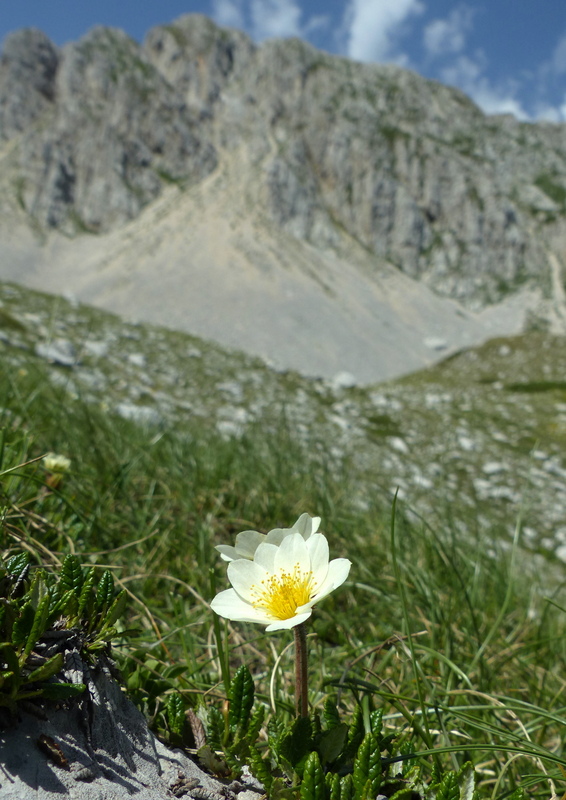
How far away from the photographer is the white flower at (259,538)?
3.90 ft

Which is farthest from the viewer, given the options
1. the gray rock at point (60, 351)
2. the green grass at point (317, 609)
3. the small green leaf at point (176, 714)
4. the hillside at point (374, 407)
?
the gray rock at point (60, 351)

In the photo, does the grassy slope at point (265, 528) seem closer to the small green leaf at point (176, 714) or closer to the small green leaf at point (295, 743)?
the small green leaf at point (176, 714)

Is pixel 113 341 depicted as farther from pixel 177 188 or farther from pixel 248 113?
pixel 248 113

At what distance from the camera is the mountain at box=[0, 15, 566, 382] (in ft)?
171

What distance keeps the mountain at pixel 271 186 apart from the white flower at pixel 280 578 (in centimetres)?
4430

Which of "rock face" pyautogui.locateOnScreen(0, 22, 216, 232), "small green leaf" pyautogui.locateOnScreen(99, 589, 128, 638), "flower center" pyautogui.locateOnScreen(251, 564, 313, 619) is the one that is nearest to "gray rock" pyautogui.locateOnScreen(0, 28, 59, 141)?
"rock face" pyautogui.locateOnScreen(0, 22, 216, 232)

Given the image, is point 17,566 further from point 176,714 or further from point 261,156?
point 261,156

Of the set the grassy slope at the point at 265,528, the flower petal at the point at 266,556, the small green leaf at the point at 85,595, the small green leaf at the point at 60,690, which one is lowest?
the grassy slope at the point at 265,528

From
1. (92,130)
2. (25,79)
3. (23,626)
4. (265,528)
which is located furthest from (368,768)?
(25,79)

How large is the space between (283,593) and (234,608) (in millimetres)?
112

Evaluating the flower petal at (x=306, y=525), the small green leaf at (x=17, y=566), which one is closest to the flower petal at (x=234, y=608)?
the flower petal at (x=306, y=525)

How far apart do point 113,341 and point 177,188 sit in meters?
55.0

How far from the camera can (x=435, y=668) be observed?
6.77ft

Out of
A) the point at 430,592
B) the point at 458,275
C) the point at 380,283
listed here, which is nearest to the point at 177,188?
the point at 380,283
